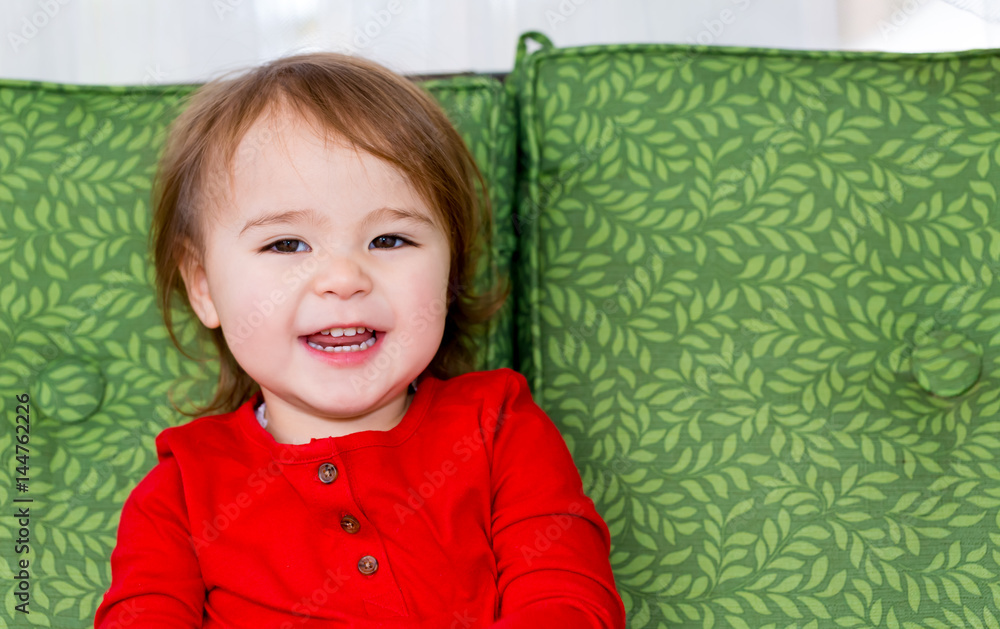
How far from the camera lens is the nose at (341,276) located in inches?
33.2

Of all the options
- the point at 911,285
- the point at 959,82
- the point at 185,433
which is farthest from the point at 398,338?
the point at 959,82

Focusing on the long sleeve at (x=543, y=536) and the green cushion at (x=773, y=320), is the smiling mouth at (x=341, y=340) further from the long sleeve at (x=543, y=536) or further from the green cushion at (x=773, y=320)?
the green cushion at (x=773, y=320)

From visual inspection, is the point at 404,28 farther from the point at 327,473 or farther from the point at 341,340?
the point at 327,473

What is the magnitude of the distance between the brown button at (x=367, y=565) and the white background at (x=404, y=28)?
3.29ft

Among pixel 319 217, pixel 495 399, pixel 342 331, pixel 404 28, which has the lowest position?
pixel 495 399

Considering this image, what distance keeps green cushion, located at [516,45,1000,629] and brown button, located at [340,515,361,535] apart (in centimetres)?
34

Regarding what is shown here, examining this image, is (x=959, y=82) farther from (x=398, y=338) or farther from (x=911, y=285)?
(x=398, y=338)

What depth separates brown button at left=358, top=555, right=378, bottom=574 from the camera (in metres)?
0.85

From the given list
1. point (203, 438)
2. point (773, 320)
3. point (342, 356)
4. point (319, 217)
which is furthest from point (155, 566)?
point (773, 320)

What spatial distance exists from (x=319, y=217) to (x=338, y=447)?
25 cm

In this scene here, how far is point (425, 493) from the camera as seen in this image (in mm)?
916

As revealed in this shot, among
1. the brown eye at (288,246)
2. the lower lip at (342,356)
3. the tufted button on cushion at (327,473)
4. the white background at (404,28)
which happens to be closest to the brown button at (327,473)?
the tufted button on cushion at (327,473)

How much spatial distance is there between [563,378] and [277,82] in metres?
0.53

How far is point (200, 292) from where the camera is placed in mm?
1007
